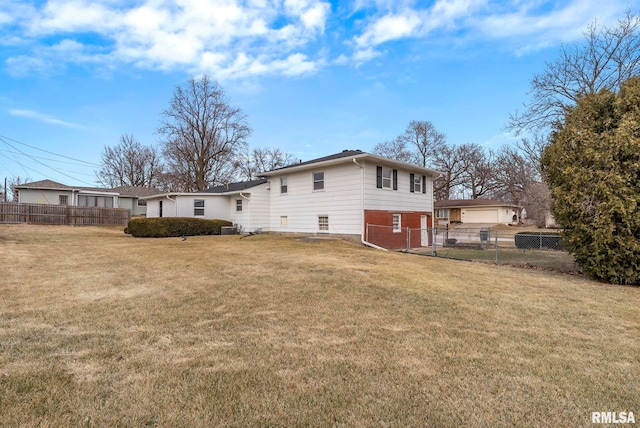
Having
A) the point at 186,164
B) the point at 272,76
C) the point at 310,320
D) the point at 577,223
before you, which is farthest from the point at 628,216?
the point at 186,164

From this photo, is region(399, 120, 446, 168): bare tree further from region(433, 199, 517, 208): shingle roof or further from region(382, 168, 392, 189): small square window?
region(382, 168, 392, 189): small square window

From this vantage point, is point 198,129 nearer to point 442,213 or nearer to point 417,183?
point 417,183

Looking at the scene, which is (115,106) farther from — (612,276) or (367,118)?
(612,276)

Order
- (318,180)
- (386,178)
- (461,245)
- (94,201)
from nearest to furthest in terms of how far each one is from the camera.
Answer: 1. (386,178)
2. (318,180)
3. (461,245)
4. (94,201)

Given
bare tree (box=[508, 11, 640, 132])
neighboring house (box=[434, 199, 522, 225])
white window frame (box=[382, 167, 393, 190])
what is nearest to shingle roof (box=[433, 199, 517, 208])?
neighboring house (box=[434, 199, 522, 225])

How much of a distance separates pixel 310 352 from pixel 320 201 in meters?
13.4

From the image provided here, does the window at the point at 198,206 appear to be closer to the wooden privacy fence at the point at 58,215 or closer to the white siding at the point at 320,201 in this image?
the white siding at the point at 320,201

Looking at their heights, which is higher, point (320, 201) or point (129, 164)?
point (129, 164)

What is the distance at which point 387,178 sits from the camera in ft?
53.4

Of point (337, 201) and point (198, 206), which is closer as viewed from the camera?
point (337, 201)

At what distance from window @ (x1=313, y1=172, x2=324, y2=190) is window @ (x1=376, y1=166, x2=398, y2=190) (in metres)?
2.84

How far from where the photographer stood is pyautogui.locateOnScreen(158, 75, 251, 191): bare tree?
32.9 meters

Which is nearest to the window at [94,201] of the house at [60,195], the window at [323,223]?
the house at [60,195]

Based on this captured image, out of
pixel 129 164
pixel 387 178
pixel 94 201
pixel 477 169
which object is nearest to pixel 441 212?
pixel 477 169
